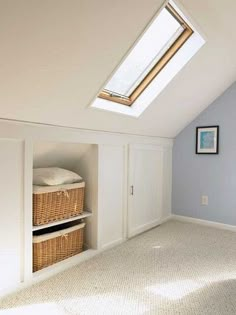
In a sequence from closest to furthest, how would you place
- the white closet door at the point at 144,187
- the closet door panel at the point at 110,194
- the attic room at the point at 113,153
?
the attic room at the point at 113,153
the closet door panel at the point at 110,194
the white closet door at the point at 144,187

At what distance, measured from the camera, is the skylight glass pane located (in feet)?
6.82

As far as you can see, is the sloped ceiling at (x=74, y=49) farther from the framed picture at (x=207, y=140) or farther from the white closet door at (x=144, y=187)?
the framed picture at (x=207, y=140)

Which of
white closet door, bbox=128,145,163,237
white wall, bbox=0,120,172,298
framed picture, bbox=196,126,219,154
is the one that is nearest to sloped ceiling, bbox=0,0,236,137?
white wall, bbox=0,120,172,298

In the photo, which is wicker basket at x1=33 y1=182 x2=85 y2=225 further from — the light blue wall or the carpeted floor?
the light blue wall

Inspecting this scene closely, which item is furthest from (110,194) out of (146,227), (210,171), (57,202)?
(210,171)

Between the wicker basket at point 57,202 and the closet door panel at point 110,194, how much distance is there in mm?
219

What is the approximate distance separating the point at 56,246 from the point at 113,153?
987mm

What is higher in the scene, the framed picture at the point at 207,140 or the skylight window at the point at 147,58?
the skylight window at the point at 147,58

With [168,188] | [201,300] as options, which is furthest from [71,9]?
[168,188]

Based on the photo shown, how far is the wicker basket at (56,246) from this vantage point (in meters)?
1.97

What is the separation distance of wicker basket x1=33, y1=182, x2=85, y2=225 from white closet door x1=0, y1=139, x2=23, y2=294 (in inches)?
6.5

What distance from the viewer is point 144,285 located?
1.84 meters

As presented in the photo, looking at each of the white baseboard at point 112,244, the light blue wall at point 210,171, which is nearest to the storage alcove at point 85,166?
the white baseboard at point 112,244

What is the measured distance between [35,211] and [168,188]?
Result: 6.78 ft
